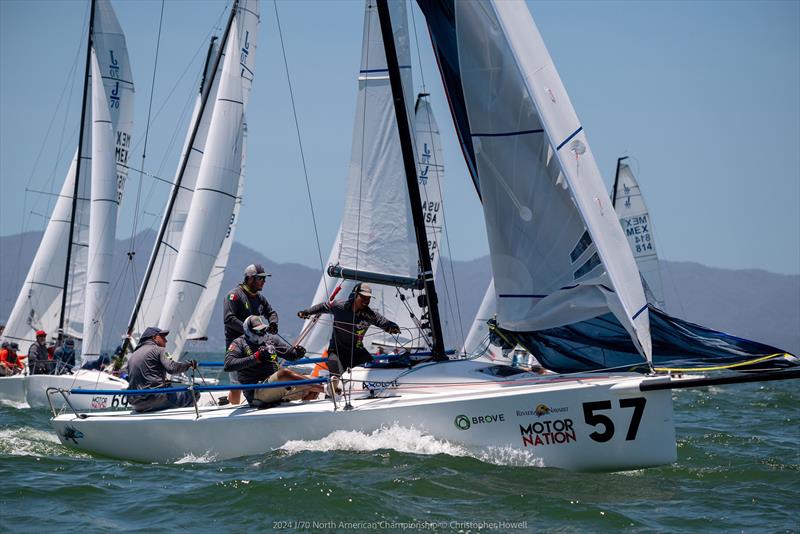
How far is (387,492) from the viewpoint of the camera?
8219 mm

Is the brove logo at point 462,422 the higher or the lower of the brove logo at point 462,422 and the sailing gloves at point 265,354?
the lower

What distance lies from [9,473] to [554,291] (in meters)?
5.54

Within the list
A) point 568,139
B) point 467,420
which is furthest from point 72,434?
point 568,139

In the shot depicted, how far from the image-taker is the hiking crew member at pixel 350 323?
10781 millimetres

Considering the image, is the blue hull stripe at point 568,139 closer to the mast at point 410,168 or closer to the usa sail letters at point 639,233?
the mast at point 410,168

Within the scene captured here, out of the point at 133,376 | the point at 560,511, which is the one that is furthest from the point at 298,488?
the point at 133,376

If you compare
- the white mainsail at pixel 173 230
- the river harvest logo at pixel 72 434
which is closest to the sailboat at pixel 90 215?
the white mainsail at pixel 173 230

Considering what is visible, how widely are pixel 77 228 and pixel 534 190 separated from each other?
16.6 metres

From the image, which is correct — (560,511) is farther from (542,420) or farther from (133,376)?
(133,376)

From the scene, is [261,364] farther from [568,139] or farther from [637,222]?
[637,222]

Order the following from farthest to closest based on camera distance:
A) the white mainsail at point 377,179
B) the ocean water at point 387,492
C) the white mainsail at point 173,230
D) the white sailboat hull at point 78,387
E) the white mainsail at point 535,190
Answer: the white mainsail at point 173,230 → the white sailboat hull at point 78,387 → the white mainsail at point 377,179 → the white mainsail at point 535,190 → the ocean water at point 387,492

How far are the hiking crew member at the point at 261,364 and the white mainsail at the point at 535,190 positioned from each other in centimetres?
234

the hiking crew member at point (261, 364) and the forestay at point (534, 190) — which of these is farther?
the hiking crew member at point (261, 364)

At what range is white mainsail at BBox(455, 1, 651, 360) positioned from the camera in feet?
30.2
